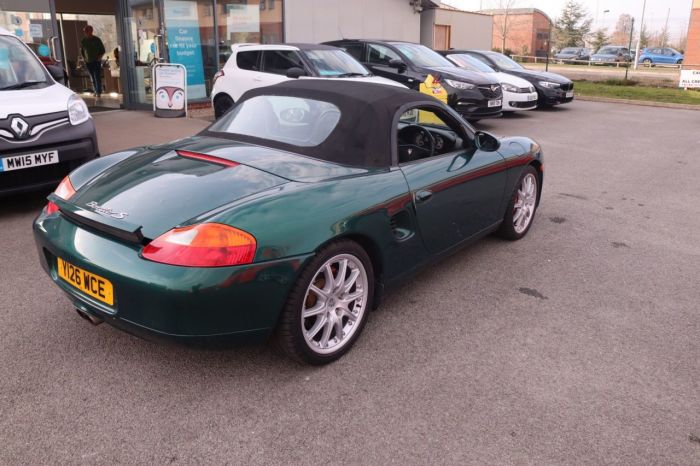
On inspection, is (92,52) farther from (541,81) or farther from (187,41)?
(541,81)

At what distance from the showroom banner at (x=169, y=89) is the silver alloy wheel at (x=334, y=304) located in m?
9.36

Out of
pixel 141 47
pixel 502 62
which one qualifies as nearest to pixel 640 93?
pixel 502 62

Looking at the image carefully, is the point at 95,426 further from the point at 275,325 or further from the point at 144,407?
the point at 275,325

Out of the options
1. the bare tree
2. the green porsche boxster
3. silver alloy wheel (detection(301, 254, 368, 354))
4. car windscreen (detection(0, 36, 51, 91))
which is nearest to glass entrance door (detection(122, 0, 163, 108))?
car windscreen (detection(0, 36, 51, 91))

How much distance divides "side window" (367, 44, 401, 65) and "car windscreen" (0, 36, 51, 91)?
6.87 meters

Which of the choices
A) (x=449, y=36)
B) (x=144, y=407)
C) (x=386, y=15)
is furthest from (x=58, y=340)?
(x=449, y=36)

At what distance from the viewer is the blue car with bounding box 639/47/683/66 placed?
44.6 m

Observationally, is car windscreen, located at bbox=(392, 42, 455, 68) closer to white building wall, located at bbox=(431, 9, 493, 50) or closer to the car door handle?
the car door handle

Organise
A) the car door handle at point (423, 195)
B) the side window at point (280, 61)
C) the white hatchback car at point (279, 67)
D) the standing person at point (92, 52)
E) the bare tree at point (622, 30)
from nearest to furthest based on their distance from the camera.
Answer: the car door handle at point (423, 195) → the white hatchback car at point (279, 67) → the side window at point (280, 61) → the standing person at point (92, 52) → the bare tree at point (622, 30)

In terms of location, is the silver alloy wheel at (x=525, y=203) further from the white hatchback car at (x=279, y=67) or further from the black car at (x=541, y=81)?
the black car at (x=541, y=81)

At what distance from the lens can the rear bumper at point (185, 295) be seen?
2.46 metres

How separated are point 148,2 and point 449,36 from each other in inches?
593

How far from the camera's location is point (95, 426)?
2.50 metres

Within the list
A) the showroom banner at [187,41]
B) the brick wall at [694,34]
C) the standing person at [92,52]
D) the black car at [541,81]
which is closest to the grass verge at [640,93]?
the black car at [541,81]
